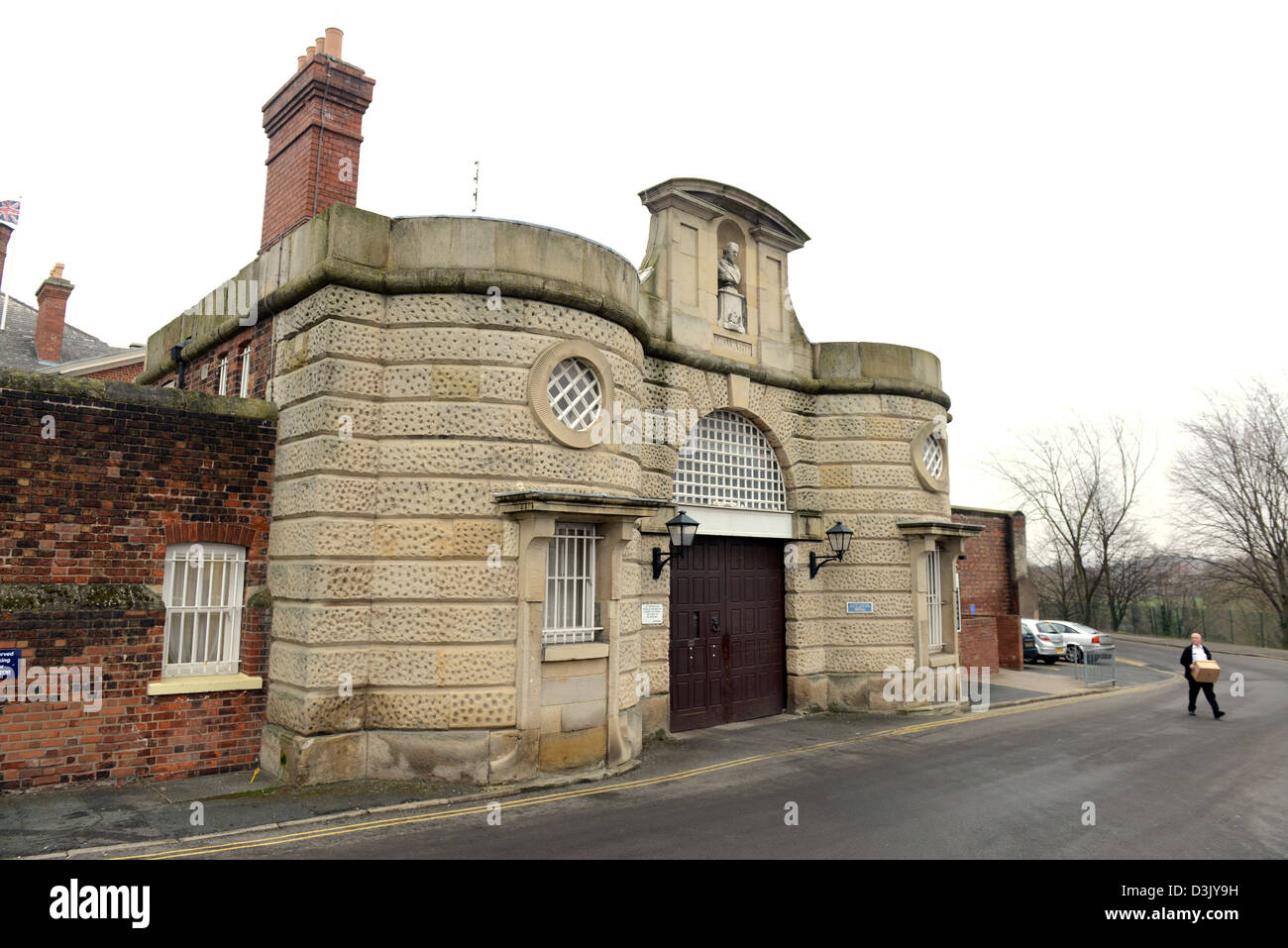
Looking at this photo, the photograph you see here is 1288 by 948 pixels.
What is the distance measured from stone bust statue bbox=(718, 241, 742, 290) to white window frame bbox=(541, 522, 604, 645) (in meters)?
6.04

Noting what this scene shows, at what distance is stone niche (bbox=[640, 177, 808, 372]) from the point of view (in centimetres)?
1334

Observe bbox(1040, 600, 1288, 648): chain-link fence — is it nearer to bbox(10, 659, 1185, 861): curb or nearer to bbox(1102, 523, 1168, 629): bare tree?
bbox(1102, 523, 1168, 629): bare tree

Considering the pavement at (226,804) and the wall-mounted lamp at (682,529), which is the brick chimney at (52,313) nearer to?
the pavement at (226,804)

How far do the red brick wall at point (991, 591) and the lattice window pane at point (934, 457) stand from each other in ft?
16.8

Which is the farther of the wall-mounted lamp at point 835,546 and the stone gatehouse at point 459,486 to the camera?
the wall-mounted lamp at point 835,546

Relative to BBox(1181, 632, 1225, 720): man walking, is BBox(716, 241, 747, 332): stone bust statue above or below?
above

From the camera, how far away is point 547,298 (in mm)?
10016

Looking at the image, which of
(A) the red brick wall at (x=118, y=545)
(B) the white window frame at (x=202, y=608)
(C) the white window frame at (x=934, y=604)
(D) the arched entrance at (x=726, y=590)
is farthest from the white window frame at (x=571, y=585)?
(C) the white window frame at (x=934, y=604)

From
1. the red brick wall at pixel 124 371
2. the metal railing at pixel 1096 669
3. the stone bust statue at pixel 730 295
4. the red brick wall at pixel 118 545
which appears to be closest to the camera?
the red brick wall at pixel 118 545

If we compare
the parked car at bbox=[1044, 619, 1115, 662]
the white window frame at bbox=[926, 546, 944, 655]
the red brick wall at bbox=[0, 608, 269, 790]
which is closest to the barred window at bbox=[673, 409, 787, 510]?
the white window frame at bbox=[926, 546, 944, 655]

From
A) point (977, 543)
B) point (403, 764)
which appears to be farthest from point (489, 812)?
point (977, 543)

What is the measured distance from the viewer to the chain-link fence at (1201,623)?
37.3 meters

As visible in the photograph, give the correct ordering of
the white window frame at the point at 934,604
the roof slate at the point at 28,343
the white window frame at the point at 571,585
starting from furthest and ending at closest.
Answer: the roof slate at the point at 28,343, the white window frame at the point at 934,604, the white window frame at the point at 571,585

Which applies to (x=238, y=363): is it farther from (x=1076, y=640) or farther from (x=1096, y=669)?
(x=1076, y=640)
